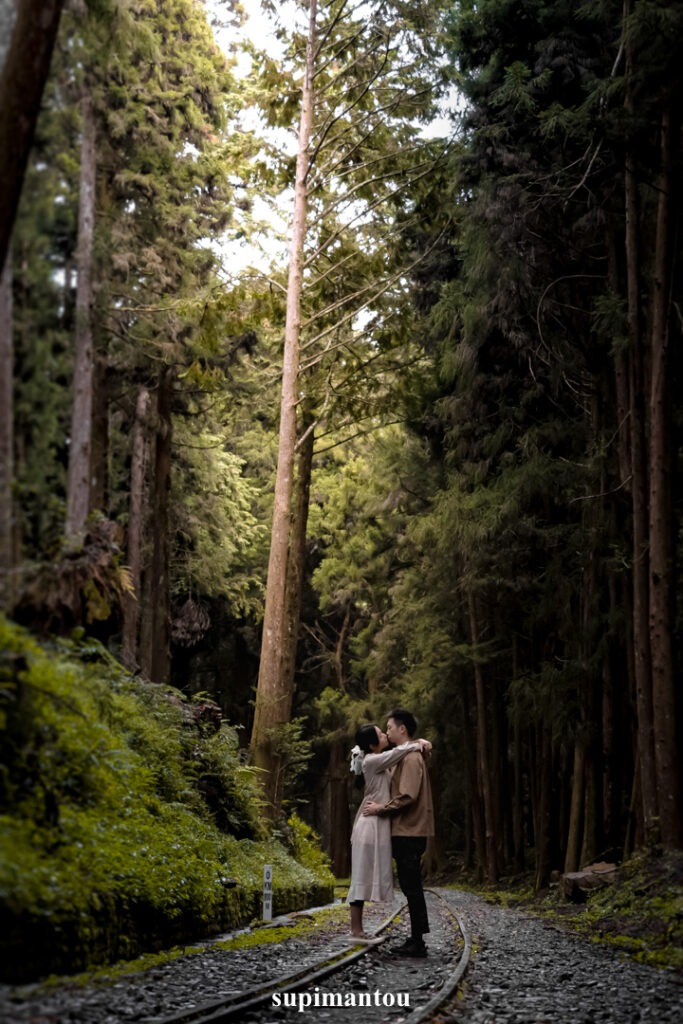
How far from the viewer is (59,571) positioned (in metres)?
5.00

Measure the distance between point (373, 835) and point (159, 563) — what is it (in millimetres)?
8711

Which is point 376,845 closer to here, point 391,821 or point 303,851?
point 391,821

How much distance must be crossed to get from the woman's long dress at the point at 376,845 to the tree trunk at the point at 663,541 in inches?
201

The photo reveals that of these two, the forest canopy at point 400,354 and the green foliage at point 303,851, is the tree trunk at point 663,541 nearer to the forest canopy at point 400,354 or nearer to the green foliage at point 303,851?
the forest canopy at point 400,354

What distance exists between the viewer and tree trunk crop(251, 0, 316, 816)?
643 inches

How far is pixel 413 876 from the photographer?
8.68 metres

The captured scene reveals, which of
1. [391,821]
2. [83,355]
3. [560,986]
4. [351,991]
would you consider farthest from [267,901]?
[83,355]

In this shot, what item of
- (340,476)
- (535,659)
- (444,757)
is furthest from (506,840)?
(340,476)

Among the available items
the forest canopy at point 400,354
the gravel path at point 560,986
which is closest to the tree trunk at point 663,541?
the forest canopy at point 400,354

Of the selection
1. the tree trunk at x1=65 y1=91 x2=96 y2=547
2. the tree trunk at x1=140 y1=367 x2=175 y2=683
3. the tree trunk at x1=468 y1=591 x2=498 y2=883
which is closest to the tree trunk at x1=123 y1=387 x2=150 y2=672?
the tree trunk at x1=65 y1=91 x2=96 y2=547

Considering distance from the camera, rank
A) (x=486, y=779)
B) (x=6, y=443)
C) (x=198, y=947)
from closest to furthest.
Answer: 1. (x=6, y=443)
2. (x=198, y=947)
3. (x=486, y=779)

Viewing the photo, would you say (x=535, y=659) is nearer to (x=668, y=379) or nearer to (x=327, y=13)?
(x=668, y=379)

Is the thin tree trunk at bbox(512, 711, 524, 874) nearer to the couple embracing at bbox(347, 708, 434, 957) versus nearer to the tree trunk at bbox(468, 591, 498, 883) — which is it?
the tree trunk at bbox(468, 591, 498, 883)

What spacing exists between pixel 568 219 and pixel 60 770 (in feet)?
44.9
